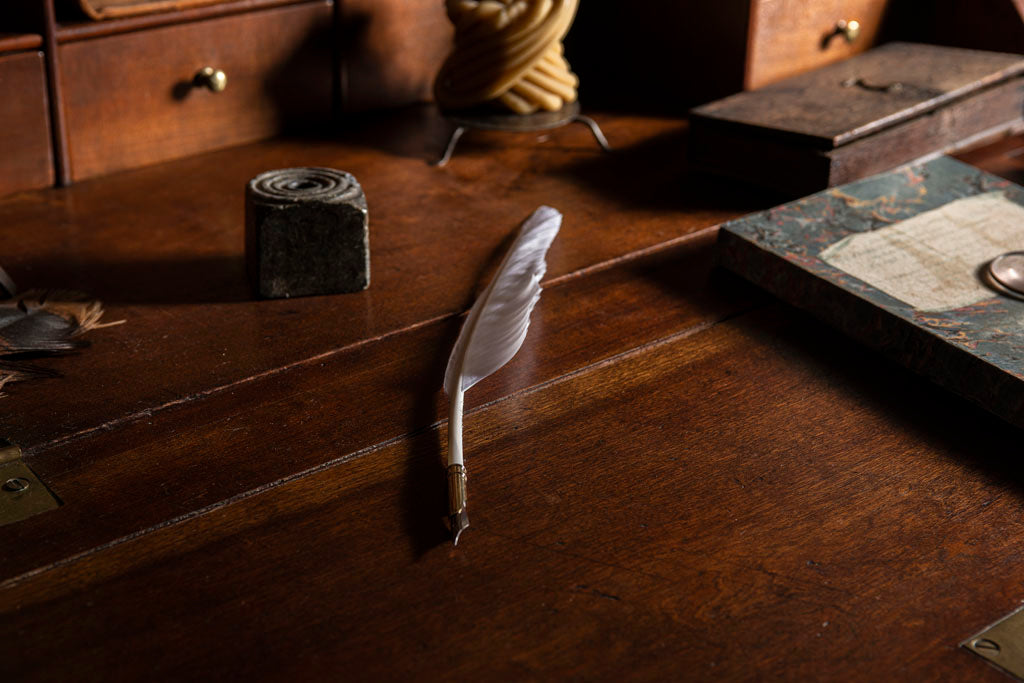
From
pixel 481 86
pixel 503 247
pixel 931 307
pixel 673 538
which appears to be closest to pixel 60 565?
pixel 673 538

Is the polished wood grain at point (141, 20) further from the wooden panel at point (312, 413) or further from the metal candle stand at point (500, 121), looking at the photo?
the wooden panel at point (312, 413)

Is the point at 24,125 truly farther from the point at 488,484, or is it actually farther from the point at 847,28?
the point at 847,28

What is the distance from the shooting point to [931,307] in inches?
41.7

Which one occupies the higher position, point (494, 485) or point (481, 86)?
point (481, 86)

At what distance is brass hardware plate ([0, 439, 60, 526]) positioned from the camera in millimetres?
828

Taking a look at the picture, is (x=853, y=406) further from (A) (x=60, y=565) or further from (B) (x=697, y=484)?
(A) (x=60, y=565)

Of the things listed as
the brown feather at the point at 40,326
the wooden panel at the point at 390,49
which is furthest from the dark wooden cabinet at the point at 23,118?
the wooden panel at the point at 390,49

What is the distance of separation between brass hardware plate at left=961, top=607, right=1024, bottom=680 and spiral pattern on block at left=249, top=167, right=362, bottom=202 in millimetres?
716

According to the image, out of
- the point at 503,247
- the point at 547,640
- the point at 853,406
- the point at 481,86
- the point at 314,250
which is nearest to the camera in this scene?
the point at 547,640

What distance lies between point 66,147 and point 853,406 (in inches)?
40.3

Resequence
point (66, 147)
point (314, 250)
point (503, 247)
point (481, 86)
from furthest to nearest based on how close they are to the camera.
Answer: point (481, 86), point (66, 147), point (503, 247), point (314, 250)

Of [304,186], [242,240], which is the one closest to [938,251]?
[304,186]

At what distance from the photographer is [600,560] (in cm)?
79

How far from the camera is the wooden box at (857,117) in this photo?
1.41 metres
